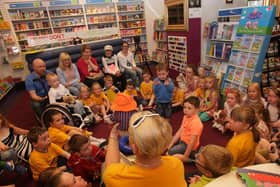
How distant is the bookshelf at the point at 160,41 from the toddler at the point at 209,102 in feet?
11.0

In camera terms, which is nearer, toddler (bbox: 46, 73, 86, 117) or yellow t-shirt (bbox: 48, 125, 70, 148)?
yellow t-shirt (bbox: 48, 125, 70, 148)

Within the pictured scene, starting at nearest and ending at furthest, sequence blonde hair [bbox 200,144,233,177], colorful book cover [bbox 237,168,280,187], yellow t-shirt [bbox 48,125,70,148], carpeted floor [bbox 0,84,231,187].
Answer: colorful book cover [bbox 237,168,280,187], blonde hair [bbox 200,144,233,177], yellow t-shirt [bbox 48,125,70,148], carpeted floor [bbox 0,84,231,187]

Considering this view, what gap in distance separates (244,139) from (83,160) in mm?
1439

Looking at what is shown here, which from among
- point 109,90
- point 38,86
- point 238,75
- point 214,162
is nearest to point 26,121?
point 38,86

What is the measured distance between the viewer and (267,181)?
43.7 inches

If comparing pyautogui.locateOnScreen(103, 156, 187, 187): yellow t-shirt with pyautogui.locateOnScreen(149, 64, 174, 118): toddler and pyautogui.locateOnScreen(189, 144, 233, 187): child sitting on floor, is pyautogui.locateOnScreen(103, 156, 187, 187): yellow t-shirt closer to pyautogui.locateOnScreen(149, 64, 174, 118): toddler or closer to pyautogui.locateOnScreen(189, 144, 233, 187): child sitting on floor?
pyautogui.locateOnScreen(189, 144, 233, 187): child sitting on floor

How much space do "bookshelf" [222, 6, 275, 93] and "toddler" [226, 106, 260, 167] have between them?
189cm

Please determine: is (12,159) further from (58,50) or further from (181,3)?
(181,3)

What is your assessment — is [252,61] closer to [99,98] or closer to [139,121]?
[99,98]

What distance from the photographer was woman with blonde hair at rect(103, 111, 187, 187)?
0.87 meters

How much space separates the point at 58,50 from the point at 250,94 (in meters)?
3.97

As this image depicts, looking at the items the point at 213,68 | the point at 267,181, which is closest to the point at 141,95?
the point at 213,68

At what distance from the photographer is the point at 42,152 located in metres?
2.11

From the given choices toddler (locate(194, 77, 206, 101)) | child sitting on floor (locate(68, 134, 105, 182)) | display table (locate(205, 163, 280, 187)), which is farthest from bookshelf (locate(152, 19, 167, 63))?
display table (locate(205, 163, 280, 187))
